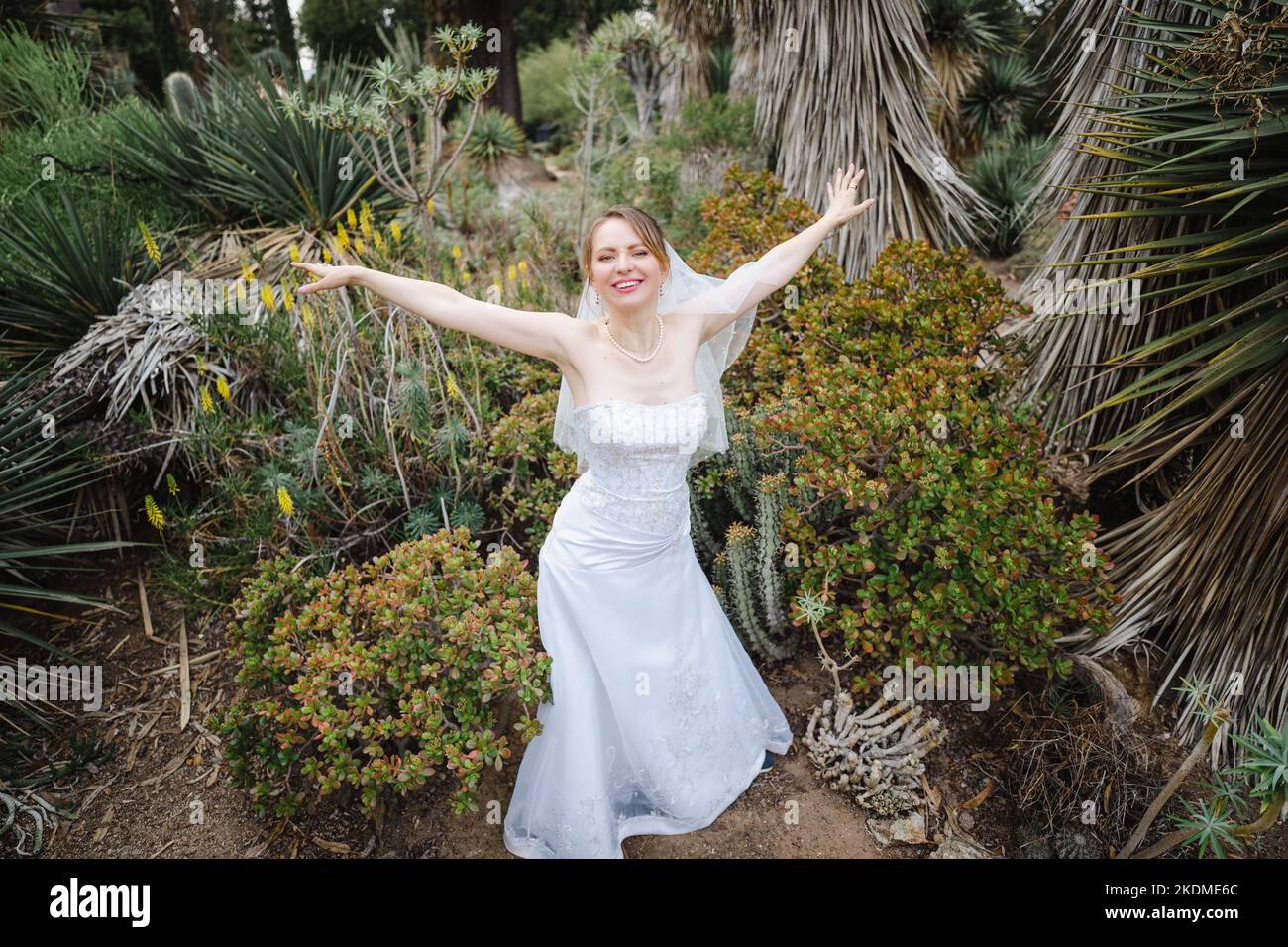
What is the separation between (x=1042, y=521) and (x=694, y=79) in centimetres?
696

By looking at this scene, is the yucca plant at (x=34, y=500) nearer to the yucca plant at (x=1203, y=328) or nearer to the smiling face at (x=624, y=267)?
the smiling face at (x=624, y=267)

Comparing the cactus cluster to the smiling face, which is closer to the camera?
the smiling face

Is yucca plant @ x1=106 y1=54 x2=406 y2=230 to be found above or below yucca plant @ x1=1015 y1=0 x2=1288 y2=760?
above

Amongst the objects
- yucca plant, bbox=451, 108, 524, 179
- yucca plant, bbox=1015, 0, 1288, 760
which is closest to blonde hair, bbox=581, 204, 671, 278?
yucca plant, bbox=1015, 0, 1288, 760

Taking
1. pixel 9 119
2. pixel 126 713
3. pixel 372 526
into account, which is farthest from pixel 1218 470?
pixel 9 119

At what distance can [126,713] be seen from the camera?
12.6ft

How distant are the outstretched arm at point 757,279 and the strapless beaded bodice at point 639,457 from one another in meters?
0.36

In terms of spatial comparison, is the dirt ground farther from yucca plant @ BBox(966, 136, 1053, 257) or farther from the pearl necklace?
yucca plant @ BBox(966, 136, 1053, 257)

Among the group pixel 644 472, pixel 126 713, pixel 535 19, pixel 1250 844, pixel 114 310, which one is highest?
pixel 535 19

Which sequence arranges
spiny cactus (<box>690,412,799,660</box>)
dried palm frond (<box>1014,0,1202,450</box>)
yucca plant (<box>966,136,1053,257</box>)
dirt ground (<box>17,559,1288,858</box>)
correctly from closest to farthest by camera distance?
dirt ground (<box>17,559,1288,858</box>) → spiny cactus (<box>690,412,799,660</box>) → dried palm frond (<box>1014,0,1202,450</box>) → yucca plant (<box>966,136,1053,257</box>)

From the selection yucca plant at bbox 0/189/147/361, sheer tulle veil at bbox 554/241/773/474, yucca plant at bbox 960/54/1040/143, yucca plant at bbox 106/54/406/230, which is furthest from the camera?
yucca plant at bbox 960/54/1040/143

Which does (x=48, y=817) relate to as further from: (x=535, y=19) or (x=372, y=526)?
(x=535, y=19)

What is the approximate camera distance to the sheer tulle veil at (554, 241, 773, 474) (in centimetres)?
312

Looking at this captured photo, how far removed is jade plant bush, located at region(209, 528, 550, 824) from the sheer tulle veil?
675mm
